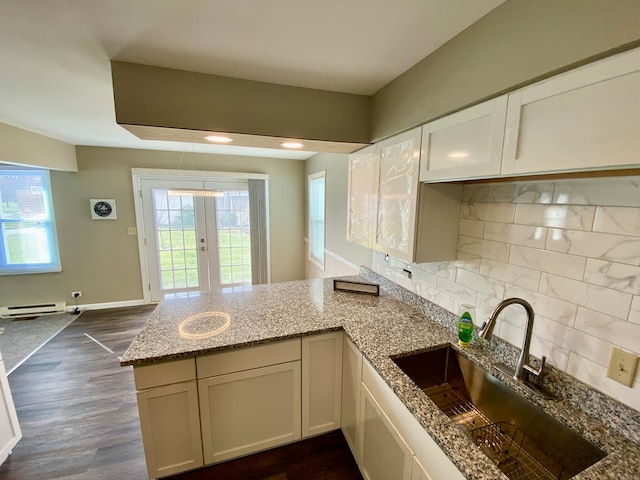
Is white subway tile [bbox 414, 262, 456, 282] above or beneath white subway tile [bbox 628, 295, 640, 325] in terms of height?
beneath

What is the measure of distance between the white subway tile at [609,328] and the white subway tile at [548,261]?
14 cm

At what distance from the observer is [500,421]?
1.13 m

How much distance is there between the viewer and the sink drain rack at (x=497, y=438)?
3.17 ft

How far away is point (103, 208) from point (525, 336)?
473cm

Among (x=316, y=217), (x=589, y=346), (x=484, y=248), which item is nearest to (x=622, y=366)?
(x=589, y=346)

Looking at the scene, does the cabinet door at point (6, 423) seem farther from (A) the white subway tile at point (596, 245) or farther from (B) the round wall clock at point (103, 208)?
(A) the white subway tile at point (596, 245)

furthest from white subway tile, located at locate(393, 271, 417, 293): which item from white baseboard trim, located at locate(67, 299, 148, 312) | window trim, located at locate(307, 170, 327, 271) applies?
white baseboard trim, located at locate(67, 299, 148, 312)

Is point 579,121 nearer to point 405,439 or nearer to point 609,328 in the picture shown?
point 609,328

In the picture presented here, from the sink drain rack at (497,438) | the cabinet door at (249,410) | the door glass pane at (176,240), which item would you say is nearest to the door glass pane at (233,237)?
the door glass pane at (176,240)

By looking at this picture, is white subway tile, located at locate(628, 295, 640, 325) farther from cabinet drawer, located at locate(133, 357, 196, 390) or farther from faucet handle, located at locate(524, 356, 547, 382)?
cabinet drawer, located at locate(133, 357, 196, 390)

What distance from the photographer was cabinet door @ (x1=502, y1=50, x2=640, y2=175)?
64 centimetres

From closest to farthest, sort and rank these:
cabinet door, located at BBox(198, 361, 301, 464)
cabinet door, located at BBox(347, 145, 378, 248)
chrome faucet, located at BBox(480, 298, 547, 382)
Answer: chrome faucet, located at BBox(480, 298, 547, 382), cabinet door, located at BBox(198, 361, 301, 464), cabinet door, located at BBox(347, 145, 378, 248)

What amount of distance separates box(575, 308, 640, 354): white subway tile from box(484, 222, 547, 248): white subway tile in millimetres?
290

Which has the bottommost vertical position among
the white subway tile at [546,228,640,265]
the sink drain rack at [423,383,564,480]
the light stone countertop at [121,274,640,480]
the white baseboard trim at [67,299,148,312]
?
the white baseboard trim at [67,299,148,312]
